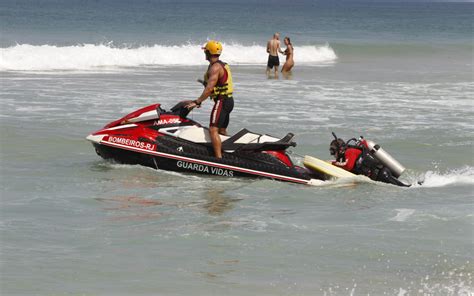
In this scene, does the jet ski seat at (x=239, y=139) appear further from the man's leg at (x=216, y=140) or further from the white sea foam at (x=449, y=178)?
the white sea foam at (x=449, y=178)

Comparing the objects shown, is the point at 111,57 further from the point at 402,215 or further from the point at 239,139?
the point at 402,215

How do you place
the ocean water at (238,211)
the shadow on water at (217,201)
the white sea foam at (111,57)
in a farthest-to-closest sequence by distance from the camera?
the white sea foam at (111,57)
the shadow on water at (217,201)
the ocean water at (238,211)

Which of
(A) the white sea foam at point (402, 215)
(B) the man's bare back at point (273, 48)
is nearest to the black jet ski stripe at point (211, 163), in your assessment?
(A) the white sea foam at point (402, 215)

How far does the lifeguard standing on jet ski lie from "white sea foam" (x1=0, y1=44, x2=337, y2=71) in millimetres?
17405

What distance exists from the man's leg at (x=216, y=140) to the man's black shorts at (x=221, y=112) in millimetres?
59

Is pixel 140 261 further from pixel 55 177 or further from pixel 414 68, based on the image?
pixel 414 68

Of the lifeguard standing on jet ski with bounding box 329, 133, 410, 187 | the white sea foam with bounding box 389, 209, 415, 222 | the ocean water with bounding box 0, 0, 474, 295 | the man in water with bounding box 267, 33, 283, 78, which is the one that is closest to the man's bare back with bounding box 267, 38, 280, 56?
the man in water with bounding box 267, 33, 283, 78

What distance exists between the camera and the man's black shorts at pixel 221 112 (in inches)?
432

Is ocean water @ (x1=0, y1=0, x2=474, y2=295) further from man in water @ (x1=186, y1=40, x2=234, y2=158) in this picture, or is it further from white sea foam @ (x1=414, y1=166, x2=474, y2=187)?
man in water @ (x1=186, y1=40, x2=234, y2=158)

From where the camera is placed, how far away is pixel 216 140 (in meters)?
11.0

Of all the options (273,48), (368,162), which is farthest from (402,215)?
(273,48)

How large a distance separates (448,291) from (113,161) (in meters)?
5.57

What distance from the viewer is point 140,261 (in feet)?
24.9

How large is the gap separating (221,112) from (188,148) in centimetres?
60
